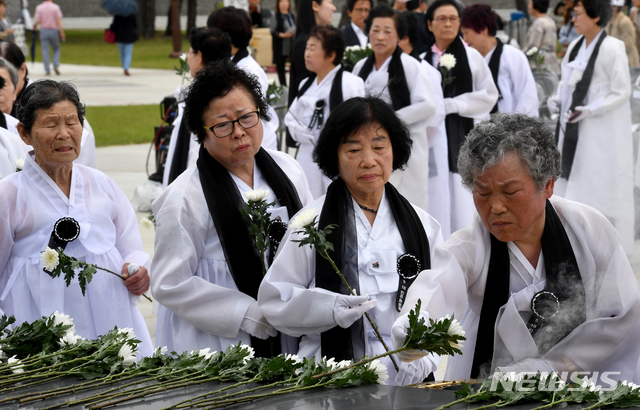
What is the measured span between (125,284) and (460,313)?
1660mm

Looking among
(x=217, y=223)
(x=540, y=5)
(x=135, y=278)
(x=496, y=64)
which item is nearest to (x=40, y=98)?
(x=135, y=278)

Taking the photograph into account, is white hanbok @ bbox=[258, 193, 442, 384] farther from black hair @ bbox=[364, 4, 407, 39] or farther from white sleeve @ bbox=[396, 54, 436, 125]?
black hair @ bbox=[364, 4, 407, 39]

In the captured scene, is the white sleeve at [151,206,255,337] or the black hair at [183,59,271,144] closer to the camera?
the white sleeve at [151,206,255,337]

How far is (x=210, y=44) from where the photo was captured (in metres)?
5.62

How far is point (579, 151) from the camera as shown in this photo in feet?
23.2

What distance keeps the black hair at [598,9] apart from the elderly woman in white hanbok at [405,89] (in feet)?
4.62


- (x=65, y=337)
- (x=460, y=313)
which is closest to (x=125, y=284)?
(x=65, y=337)

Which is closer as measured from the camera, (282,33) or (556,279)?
(556,279)

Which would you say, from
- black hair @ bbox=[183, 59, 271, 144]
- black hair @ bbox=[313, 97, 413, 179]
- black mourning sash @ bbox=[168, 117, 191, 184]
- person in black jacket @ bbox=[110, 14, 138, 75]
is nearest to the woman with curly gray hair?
black hair @ bbox=[313, 97, 413, 179]

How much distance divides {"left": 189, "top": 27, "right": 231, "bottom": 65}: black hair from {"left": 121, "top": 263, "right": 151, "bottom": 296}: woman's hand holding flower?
7.51 feet

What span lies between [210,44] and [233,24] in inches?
32.8

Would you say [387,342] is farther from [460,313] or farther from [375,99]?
[375,99]

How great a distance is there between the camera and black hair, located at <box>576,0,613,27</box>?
669cm

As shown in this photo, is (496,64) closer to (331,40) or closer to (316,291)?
(331,40)
